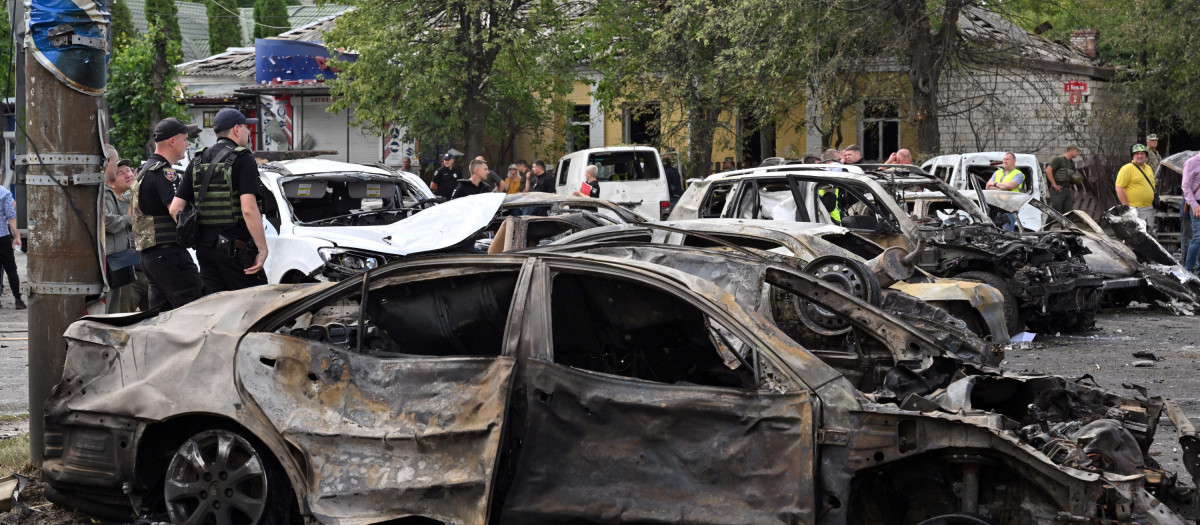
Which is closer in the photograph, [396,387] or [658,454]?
[658,454]

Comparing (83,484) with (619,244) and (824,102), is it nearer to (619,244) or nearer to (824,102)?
(619,244)

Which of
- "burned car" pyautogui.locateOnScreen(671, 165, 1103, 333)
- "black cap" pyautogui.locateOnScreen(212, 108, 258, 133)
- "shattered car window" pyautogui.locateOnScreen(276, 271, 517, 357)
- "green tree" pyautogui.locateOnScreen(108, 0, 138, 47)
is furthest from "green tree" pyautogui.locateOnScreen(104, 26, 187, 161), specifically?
"green tree" pyautogui.locateOnScreen(108, 0, 138, 47)

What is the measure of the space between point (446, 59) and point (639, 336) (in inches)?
765

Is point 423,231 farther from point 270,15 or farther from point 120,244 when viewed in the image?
point 270,15

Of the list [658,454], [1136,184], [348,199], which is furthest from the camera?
[1136,184]

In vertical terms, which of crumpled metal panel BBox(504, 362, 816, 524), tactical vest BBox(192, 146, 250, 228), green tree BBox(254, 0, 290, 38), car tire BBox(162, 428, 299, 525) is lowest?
car tire BBox(162, 428, 299, 525)

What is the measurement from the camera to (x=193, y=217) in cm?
716

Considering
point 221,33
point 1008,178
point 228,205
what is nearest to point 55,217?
point 228,205

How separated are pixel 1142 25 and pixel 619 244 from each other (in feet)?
68.7

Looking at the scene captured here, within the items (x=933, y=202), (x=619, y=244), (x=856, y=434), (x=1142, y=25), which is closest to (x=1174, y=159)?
(x=1142, y=25)

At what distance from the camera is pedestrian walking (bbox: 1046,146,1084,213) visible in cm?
1927

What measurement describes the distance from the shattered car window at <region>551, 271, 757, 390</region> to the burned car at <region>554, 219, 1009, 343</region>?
2215mm

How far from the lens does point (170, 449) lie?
16.7ft

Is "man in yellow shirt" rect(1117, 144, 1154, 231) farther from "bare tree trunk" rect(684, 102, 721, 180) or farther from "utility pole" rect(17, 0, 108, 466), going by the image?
"utility pole" rect(17, 0, 108, 466)
